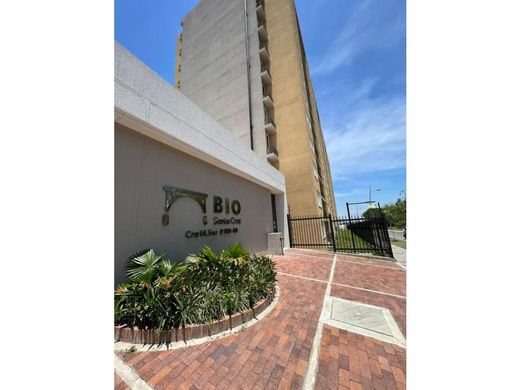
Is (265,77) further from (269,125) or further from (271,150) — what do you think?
(271,150)

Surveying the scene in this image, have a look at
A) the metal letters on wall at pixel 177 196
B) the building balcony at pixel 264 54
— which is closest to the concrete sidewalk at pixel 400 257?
the metal letters on wall at pixel 177 196

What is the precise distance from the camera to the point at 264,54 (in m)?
17.2

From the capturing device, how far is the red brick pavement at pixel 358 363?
2176mm

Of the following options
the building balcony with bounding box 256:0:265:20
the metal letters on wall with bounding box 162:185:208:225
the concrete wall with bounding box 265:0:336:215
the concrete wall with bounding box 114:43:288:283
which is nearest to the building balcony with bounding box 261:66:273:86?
the concrete wall with bounding box 265:0:336:215

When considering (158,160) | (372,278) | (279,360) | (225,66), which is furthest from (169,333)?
(225,66)

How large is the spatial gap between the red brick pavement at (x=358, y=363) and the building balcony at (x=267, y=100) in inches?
645

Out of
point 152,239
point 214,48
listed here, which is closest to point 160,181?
point 152,239

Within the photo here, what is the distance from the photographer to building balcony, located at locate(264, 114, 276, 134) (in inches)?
620

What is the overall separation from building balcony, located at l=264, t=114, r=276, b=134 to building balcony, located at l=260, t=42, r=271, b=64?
5245 mm

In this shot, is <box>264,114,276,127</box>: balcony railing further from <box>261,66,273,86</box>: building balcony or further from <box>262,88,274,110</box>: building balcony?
<box>261,66,273,86</box>: building balcony

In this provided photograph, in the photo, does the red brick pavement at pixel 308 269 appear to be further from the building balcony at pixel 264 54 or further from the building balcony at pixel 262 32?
the building balcony at pixel 262 32

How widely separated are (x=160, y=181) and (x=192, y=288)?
2.87 m
